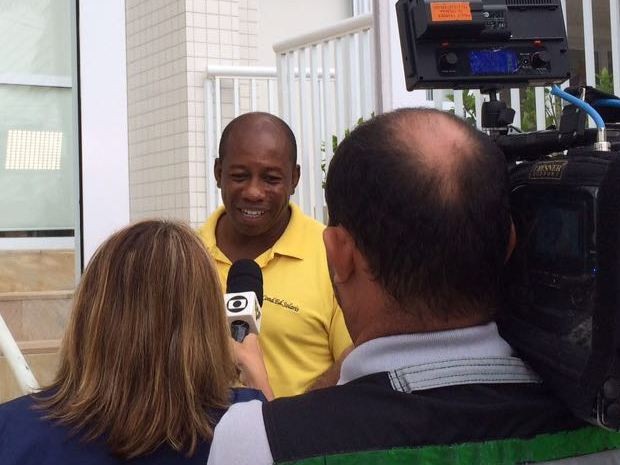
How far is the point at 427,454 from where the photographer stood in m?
1.19

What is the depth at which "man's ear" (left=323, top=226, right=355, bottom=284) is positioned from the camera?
4.28 ft

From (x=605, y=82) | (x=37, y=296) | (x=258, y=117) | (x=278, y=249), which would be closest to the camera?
(x=278, y=249)

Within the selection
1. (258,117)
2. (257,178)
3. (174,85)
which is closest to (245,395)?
(257,178)

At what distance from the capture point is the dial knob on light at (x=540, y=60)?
6.75 ft

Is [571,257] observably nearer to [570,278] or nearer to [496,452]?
[570,278]

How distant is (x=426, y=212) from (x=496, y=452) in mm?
330

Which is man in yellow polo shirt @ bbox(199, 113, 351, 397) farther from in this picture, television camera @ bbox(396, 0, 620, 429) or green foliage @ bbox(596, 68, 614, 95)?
green foliage @ bbox(596, 68, 614, 95)

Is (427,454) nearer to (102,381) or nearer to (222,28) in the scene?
(102,381)

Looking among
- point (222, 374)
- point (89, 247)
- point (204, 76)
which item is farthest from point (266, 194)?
point (204, 76)

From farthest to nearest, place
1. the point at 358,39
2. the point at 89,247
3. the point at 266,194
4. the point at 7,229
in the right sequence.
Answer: the point at 358,39 → the point at 7,229 → the point at 89,247 → the point at 266,194

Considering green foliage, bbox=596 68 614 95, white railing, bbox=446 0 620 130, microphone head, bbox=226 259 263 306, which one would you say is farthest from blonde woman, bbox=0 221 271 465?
green foliage, bbox=596 68 614 95

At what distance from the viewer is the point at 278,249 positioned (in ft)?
9.61

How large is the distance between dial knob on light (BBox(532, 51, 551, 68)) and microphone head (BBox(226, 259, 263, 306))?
3.13 feet

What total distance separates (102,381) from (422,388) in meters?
0.95
